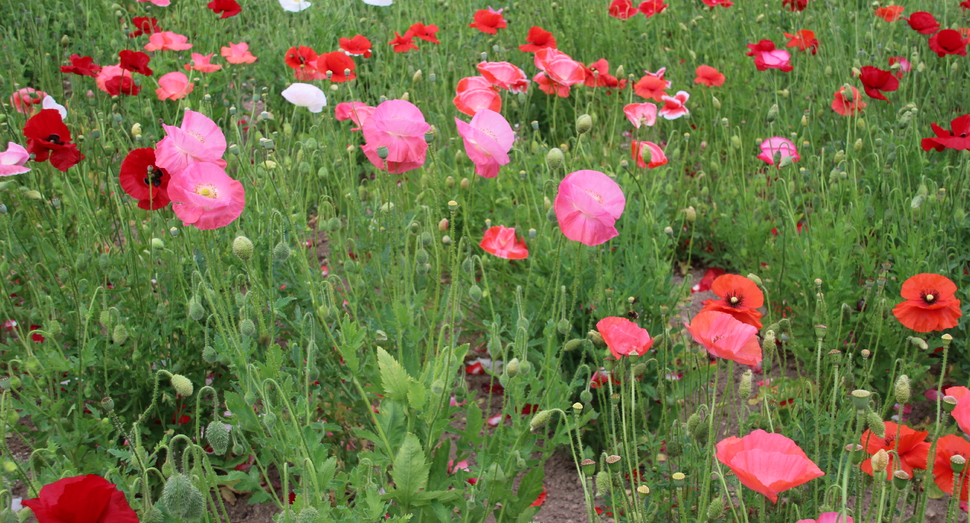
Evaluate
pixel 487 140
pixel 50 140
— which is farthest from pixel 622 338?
pixel 50 140

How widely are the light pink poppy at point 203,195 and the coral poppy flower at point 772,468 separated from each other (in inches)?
40.0

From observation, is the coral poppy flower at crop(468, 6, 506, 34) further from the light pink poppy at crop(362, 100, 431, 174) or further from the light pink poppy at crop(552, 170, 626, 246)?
the light pink poppy at crop(552, 170, 626, 246)

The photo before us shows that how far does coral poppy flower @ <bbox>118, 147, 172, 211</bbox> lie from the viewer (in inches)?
63.4

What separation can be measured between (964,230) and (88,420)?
2.65m

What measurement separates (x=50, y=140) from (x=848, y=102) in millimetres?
2705

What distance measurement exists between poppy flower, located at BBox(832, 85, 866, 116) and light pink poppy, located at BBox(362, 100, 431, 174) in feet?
5.74

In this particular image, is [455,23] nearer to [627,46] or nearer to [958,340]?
[627,46]

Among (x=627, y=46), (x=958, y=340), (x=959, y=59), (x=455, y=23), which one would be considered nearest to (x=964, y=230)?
(x=958, y=340)

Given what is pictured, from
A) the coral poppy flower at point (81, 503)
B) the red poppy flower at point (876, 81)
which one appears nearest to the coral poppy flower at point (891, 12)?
the red poppy flower at point (876, 81)

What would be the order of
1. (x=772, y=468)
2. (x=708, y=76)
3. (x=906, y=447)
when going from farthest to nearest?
(x=708, y=76) → (x=906, y=447) → (x=772, y=468)

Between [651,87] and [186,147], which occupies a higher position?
[186,147]

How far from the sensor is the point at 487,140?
168 centimetres

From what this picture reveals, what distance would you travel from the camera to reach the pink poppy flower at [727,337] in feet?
4.35

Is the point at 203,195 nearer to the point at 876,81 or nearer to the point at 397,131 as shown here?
the point at 397,131
